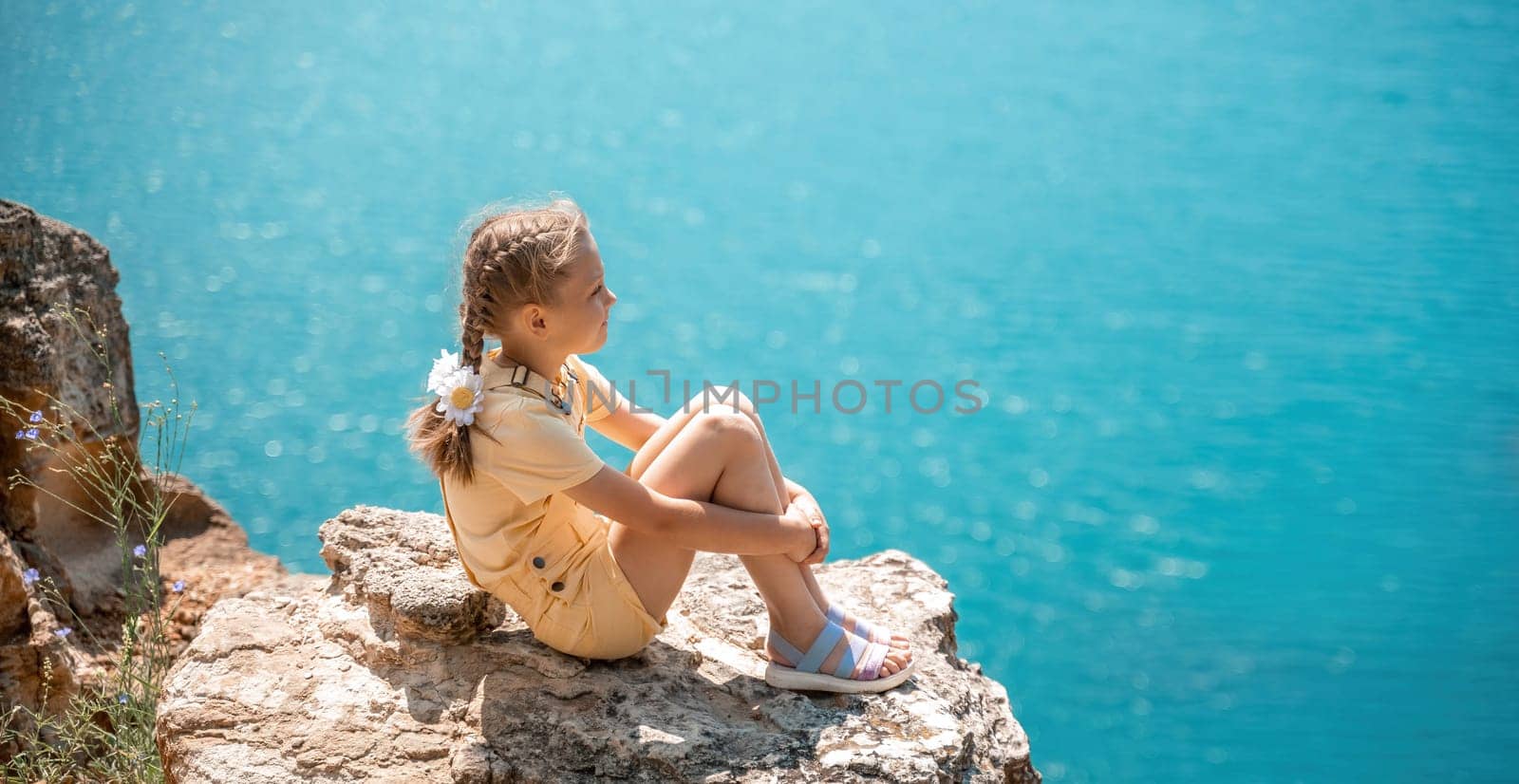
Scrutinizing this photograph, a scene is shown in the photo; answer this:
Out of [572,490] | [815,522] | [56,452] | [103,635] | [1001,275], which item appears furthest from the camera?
Result: [1001,275]

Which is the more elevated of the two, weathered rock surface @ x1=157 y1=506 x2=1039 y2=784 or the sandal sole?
the sandal sole

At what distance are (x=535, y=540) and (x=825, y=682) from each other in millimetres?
492

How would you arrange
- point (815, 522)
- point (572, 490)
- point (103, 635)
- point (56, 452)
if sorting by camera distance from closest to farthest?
1. point (572, 490)
2. point (815, 522)
3. point (56, 452)
4. point (103, 635)

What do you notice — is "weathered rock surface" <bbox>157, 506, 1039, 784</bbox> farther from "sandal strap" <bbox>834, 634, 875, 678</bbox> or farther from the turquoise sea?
the turquoise sea

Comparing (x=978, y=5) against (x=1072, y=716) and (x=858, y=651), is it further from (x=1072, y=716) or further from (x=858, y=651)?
(x=858, y=651)

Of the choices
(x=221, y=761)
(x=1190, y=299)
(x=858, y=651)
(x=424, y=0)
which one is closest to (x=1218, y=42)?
(x=1190, y=299)

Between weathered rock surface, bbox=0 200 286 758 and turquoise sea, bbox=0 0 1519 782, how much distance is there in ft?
5.30

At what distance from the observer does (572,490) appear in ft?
5.58

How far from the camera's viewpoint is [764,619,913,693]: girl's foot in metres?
1.87

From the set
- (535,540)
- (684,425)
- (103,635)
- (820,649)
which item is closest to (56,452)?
(103,635)

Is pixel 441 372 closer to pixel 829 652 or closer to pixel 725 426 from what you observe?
pixel 725 426

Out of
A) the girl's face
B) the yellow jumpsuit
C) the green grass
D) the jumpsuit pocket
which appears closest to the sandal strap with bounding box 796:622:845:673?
the yellow jumpsuit

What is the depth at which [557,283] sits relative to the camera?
175 centimetres

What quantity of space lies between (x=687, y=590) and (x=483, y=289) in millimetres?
774
